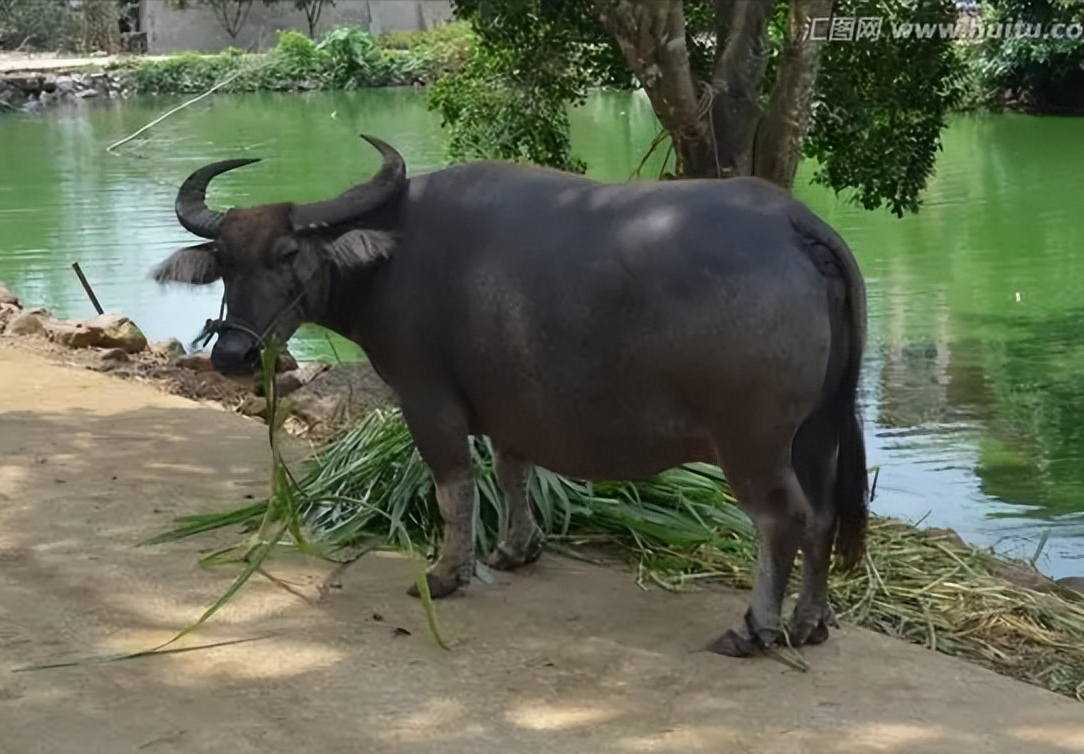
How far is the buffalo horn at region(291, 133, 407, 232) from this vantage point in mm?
4512

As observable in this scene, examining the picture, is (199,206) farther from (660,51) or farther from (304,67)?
(304,67)

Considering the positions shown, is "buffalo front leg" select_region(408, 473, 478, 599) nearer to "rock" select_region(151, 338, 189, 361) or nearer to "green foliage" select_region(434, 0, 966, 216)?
"green foliage" select_region(434, 0, 966, 216)

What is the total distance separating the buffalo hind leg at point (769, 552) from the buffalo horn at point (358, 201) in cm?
150

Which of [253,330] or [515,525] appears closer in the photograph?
[253,330]

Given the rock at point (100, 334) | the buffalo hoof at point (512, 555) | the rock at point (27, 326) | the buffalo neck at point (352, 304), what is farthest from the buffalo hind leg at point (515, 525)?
the rock at point (27, 326)

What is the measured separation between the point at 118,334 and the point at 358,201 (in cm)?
536

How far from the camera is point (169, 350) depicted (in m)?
9.77

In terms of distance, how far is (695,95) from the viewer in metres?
6.84

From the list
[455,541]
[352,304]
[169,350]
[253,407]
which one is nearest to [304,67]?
[169,350]

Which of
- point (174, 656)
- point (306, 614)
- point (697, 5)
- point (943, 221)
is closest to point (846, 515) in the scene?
point (306, 614)

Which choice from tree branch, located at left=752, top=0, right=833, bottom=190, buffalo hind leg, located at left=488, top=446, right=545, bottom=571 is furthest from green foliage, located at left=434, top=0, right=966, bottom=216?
buffalo hind leg, located at left=488, top=446, right=545, bottom=571

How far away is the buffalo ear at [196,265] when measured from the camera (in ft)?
14.6

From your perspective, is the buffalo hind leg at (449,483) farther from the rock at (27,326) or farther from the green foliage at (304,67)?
the green foliage at (304,67)

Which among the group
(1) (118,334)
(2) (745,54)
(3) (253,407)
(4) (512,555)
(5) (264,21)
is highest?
(5) (264,21)
